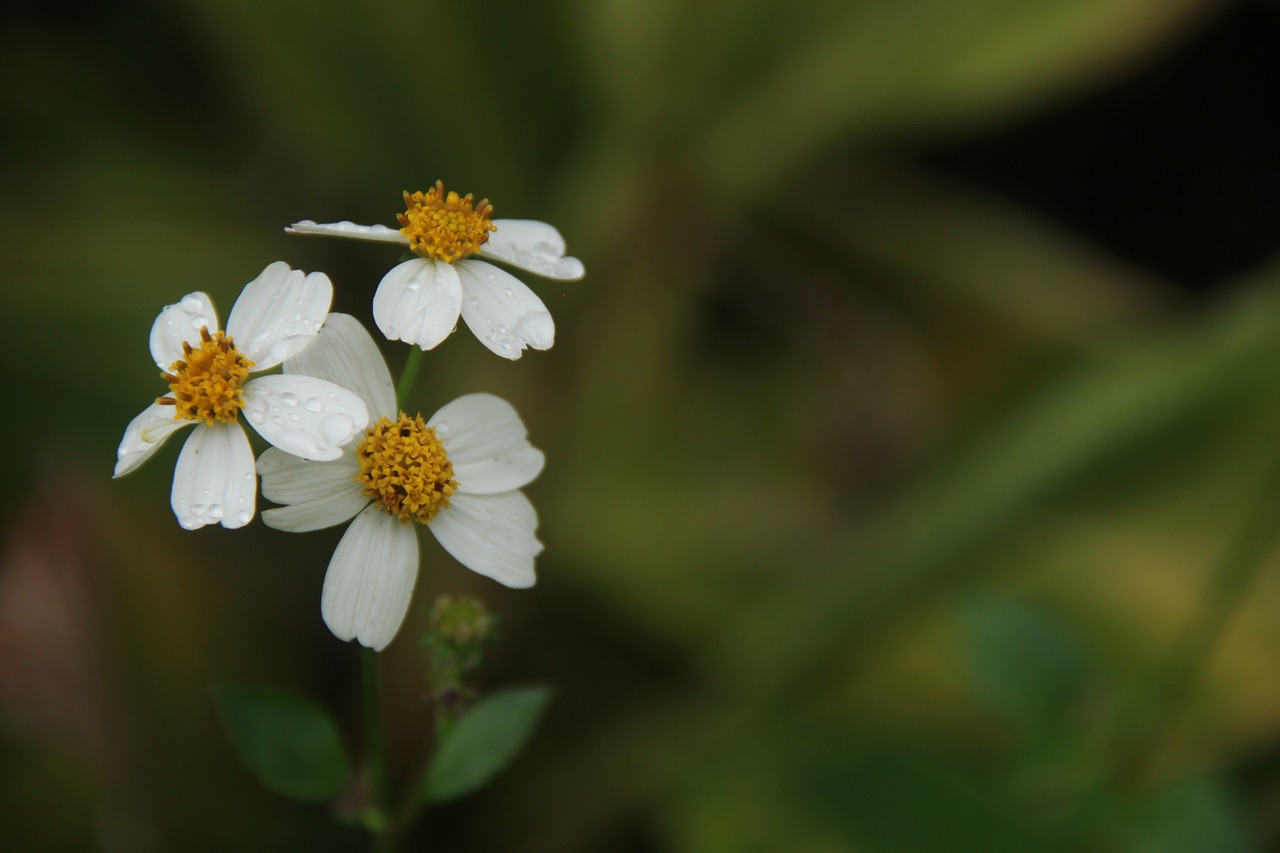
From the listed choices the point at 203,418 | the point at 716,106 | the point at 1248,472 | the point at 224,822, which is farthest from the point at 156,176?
the point at 1248,472

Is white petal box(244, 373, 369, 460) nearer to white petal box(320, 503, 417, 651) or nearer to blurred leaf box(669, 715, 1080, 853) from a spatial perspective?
white petal box(320, 503, 417, 651)

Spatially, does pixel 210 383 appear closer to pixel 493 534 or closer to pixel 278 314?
pixel 278 314

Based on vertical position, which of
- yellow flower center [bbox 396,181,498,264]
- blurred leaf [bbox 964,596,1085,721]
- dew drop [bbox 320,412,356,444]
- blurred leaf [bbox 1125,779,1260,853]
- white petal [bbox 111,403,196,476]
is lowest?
white petal [bbox 111,403,196,476]

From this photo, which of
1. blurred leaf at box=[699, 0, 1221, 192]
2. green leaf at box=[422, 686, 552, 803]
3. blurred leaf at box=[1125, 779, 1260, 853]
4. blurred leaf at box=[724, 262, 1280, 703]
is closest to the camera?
green leaf at box=[422, 686, 552, 803]

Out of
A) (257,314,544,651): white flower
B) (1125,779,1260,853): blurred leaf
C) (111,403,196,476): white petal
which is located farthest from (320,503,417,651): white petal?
(1125,779,1260,853): blurred leaf

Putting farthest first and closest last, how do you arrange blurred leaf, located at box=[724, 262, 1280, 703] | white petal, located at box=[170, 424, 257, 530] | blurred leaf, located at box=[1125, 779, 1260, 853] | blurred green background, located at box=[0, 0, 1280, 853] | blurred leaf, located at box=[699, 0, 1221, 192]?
1. blurred leaf, located at box=[699, 0, 1221, 192]
2. blurred leaf, located at box=[724, 262, 1280, 703]
3. blurred green background, located at box=[0, 0, 1280, 853]
4. blurred leaf, located at box=[1125, 779, 1260, 853]
5. white petal, located at box=[170, 424, 257, 530]

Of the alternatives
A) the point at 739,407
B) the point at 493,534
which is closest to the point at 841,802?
the point at 739,407

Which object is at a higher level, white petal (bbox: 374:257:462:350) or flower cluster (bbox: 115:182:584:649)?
white petal (bbox: 374:257:462:350)

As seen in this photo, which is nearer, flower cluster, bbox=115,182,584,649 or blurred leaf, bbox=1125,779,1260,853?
flower cluster, bbox=115,182,584,649
